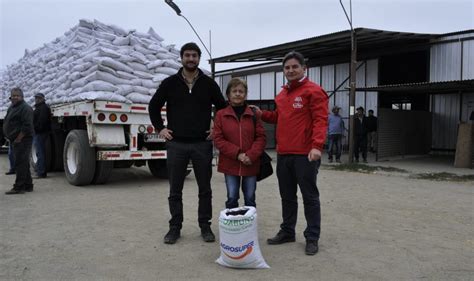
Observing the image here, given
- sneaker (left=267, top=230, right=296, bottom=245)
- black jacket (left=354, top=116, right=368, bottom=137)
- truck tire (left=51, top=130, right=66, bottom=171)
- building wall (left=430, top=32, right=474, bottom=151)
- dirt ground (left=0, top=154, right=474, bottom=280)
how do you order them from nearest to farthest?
1. dirt ground (left=0, top=154, right=474, bottom=280)
2. sneaker (left=267, top=230, right=296, bottom=245)
3. truck tire (left=51, top=130, right=66, bottom=171)
4. black jacket (left=354, top=116, right=368, bottom=137)
5. building wall (left=430, top=32, right=474, bottom=151)

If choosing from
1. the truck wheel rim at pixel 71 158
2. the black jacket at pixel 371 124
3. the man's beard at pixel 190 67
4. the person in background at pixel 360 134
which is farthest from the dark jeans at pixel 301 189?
the black jacket at pixel 371 124

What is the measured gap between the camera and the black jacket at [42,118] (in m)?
8.66

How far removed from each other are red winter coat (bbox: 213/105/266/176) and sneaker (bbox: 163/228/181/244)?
806mm

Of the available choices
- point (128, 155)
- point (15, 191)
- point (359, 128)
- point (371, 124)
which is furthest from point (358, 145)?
point (15, 191)

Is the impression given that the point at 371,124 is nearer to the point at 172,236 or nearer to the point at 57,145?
the point at 57,145

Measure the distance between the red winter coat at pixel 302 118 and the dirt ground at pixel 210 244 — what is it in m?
1.02

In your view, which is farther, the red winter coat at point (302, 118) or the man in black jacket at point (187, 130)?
the man in black jacket at point (187, 130)

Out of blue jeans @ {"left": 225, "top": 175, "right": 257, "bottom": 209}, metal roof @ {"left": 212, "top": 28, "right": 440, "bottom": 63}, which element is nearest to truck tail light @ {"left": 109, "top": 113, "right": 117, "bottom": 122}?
blue jeans @ {"left": 225, "top": 175, "right": 257, "bottom": 209}

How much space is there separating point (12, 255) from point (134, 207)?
7.31ft

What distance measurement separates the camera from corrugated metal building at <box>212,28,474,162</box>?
13656 millimetres

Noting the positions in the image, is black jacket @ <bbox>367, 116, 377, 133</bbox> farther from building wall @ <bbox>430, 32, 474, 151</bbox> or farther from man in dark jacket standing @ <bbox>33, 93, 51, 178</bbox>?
man in dark jacket standing @ <bbox>33, 93, 51, 178</bbox>

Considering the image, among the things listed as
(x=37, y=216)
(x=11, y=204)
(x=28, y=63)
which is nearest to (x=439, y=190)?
(x=37, y=216)

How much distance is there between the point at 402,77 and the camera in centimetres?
1803

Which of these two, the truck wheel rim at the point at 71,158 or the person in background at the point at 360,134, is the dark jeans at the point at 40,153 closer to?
the truck wheel rim at the point at 71,158
